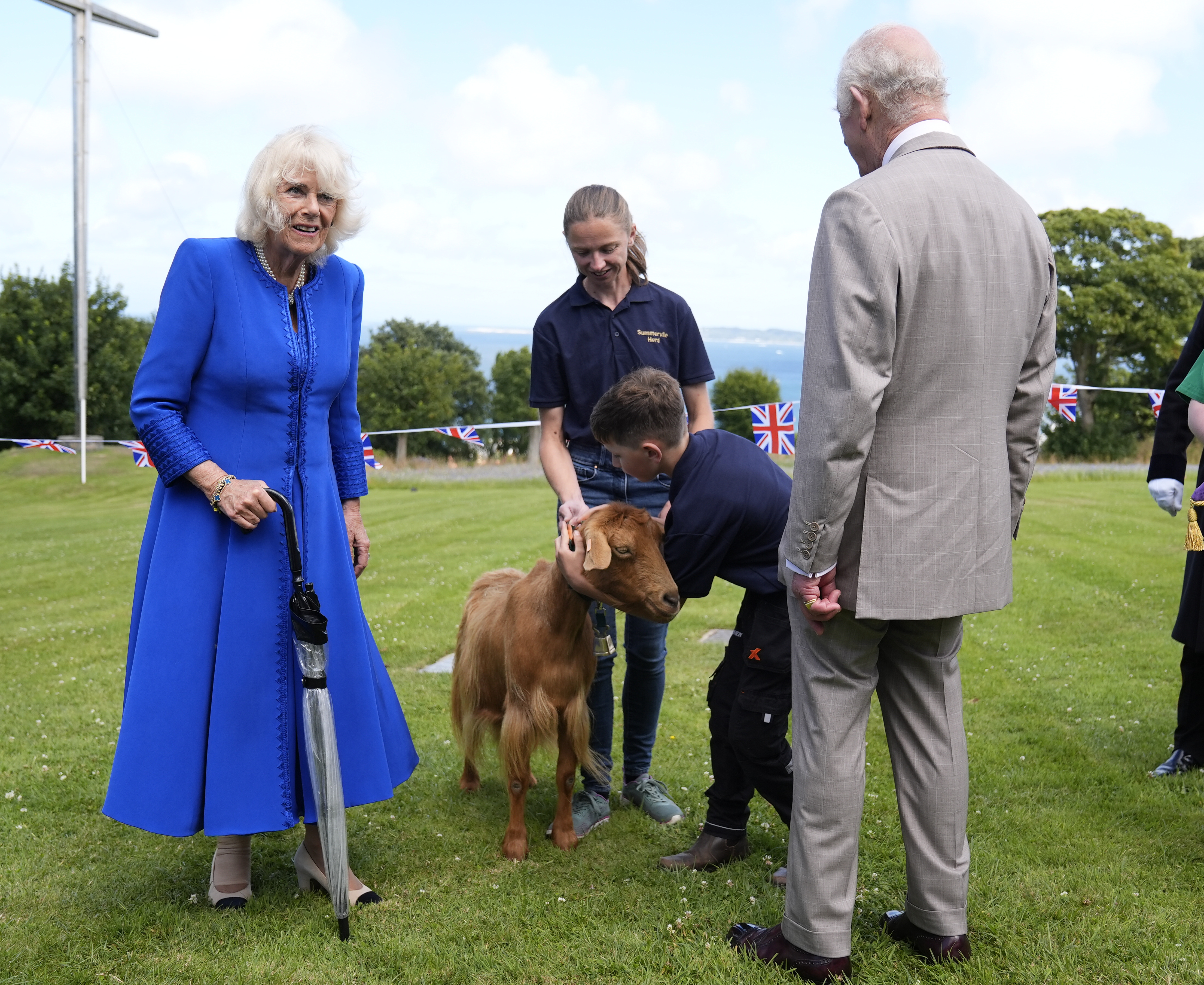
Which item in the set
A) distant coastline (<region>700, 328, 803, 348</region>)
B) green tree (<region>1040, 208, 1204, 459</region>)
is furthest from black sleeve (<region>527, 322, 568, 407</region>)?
distant coastline (<region>700, 328, 803, 348</region>)

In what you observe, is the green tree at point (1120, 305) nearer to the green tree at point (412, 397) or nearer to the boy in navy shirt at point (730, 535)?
the green tree at point (412, 397)

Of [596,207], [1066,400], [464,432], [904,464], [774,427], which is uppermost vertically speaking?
[596,207]

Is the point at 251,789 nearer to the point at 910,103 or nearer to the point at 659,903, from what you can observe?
the point at 659,903

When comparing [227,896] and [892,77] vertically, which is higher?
[892,77]

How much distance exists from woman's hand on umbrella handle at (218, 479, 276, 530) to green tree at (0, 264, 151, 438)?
31.0m

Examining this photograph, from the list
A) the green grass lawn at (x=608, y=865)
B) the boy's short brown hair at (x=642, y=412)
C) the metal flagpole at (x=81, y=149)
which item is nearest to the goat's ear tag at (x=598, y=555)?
the boy's short brown hair at (x=642, y=412)

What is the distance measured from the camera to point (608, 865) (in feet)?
13.3

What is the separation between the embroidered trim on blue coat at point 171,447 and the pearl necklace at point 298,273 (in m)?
0.62

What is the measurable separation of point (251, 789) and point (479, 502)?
54.5ft

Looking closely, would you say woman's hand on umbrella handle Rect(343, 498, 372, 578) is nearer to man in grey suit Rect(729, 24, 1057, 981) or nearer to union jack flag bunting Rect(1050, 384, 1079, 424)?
man in grey suit Rect(729, 24, 1057, 981)

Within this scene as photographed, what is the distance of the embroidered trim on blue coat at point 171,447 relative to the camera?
333 cm

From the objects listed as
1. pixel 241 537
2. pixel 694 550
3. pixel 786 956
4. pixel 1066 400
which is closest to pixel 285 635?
pixel 241 537

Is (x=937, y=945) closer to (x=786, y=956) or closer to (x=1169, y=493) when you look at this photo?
(x=786, y=956)

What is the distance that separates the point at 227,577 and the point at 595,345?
71.9 inches
